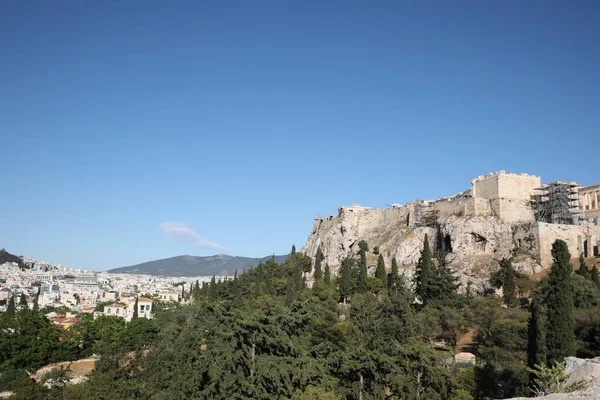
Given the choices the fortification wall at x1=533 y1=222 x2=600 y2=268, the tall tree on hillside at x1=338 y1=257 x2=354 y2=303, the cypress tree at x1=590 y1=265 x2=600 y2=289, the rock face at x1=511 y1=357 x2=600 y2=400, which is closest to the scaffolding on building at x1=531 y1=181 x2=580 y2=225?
the fortification wall at x1=533 y1=222 x2=600 y2=268

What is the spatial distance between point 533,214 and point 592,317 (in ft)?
85.6

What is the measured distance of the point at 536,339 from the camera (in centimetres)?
2314

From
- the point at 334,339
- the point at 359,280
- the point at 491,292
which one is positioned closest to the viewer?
the point at 334,339

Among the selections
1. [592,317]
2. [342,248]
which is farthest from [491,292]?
[342,248]

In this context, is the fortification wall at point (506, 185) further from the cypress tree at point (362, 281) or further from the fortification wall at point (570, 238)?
the cypress tree at point (362, 281)

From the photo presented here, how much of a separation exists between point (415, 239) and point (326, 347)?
1530 inches

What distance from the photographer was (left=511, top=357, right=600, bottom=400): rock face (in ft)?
35.7

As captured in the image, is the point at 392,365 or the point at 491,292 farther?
the point at 491,292

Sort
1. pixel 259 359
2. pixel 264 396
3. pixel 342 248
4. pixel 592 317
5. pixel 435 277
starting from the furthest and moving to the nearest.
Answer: pixel 342 248, pixel 435 277, pixel 592 317, pixel 259 359, pixel 264 396

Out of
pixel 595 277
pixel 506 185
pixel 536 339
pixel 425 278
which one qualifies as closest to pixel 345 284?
pixel 425 278

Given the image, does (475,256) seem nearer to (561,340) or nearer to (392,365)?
(561,340)

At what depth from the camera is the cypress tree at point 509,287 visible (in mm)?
40094

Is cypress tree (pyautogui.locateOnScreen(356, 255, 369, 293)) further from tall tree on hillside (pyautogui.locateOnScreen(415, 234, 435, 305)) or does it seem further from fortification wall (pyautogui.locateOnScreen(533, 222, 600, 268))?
fortification wall (pyautogui.locateOnScreen(533, 222, 600, 268))

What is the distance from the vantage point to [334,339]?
3084 centimetres
